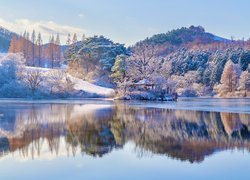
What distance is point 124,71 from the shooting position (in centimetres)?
5844

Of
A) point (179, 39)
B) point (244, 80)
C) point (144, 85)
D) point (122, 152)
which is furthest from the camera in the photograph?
point (179, 39)

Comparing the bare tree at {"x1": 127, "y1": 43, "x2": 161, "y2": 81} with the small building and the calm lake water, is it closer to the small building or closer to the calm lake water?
the small building

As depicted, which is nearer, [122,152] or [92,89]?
[122,152]

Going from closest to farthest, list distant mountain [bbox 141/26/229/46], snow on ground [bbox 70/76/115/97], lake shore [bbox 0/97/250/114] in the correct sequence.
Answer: lake shore [bbox 0/97/250/114], snow on ground [bbox 70/76/115/97], distant mountain [bbox 141/26/229/46]

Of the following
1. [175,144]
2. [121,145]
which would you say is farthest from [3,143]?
[175,144]

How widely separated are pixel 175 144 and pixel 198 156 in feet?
6.69

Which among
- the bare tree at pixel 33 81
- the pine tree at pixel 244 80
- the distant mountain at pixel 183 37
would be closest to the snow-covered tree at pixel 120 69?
the bare tree at pixel 33 81

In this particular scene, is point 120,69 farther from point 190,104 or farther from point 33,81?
point 190,104

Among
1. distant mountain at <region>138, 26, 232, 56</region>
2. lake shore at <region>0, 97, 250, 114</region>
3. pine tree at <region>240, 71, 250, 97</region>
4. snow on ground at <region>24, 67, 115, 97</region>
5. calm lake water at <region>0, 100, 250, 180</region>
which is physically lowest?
calm lake water at <region>0, 100, 250, 180</region>

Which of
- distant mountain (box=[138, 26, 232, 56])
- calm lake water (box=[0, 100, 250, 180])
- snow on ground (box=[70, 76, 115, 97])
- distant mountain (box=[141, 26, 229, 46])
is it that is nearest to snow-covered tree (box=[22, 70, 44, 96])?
snow on ground (box=[70, 76, 115, 97])

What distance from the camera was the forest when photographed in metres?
55.2

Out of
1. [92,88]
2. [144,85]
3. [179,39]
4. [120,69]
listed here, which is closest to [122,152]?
[144,85]

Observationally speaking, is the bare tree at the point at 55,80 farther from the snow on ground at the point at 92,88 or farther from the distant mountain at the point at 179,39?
the distant mountain at the point at 179,39

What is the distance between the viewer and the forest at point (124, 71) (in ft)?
181
